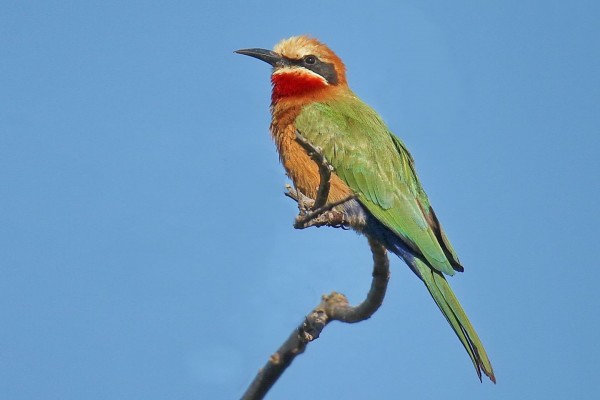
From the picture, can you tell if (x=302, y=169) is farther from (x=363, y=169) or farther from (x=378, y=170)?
(x=378, y=170)

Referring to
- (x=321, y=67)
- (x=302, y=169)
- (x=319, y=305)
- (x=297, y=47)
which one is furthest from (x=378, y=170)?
(x=319, y=305)

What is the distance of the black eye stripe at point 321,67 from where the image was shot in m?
6.37

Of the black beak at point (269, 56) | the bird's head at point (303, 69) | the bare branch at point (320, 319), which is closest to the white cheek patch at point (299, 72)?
the bird's head at point (303, 69)

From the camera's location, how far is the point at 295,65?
6445 millimetres

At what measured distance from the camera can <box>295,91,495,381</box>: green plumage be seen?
5.08 m

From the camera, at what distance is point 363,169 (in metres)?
5.57

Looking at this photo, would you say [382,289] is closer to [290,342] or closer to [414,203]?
[290,342]

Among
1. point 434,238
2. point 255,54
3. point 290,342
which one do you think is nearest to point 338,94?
point 255,54

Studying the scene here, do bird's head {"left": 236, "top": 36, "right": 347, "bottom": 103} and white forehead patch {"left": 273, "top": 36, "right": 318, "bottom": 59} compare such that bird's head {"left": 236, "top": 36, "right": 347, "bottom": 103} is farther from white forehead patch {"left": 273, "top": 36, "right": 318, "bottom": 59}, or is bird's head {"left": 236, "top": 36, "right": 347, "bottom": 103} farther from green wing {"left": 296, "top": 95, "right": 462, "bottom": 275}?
green wing {"left": 296, "top": 95, "right": 462, "bottom": 275}

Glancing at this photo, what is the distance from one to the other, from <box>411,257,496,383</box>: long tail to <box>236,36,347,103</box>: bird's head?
1.66 m

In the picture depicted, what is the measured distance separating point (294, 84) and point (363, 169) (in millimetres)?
1066

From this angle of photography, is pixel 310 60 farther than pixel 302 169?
Yes

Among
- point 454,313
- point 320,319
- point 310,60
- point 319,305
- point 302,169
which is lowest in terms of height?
point 320,319

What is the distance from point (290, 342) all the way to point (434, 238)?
5.64ft
